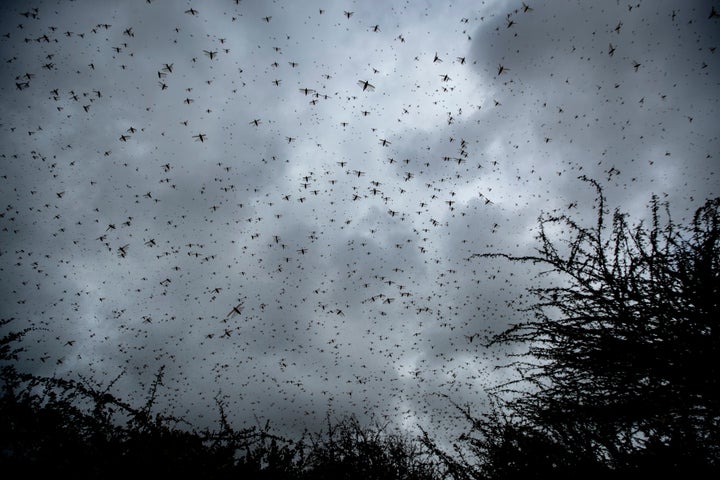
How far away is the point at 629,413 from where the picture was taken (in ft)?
10.9

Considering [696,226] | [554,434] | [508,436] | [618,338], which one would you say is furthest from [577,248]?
[508,436]

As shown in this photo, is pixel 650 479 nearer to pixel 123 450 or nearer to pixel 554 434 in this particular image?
pixel 554 434

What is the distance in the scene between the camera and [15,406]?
9.28 ft

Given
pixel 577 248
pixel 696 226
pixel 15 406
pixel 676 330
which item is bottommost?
pixel 15 406

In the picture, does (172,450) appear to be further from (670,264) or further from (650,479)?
(670,264)

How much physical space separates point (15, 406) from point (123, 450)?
123 centimetres

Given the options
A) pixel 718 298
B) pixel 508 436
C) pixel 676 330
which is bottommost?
pixel 508 436

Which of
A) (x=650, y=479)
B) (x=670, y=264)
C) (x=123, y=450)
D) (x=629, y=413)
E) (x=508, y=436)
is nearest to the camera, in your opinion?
(x=123, y=450)

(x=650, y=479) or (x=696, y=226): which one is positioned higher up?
(x=696, y=226)

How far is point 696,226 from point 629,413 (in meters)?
2.66

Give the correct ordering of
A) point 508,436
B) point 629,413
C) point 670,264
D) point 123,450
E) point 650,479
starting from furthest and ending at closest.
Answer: point 508,436
point 670,264
point 629,413
point 650,479
point 123,450

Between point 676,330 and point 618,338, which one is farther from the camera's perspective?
point 618,338

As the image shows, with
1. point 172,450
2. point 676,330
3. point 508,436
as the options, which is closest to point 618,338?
point 676,330

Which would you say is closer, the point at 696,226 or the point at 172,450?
the point at 172,450
